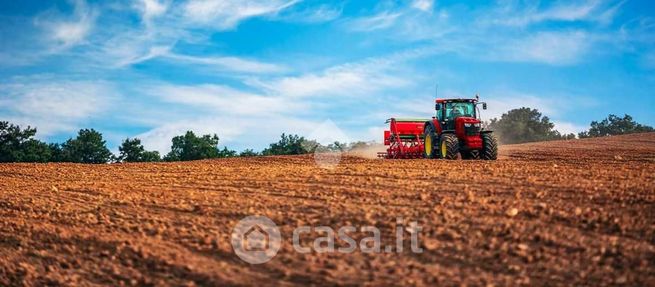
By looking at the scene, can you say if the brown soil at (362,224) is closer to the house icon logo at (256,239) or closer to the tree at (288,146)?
the house icon logo at (256,239)

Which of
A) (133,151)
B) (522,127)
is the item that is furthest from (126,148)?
(522,127)

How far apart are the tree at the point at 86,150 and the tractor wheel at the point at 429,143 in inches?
1115

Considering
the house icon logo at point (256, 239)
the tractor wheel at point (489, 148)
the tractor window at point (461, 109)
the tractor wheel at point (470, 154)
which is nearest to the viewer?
the house icon logo at point (256, 239)

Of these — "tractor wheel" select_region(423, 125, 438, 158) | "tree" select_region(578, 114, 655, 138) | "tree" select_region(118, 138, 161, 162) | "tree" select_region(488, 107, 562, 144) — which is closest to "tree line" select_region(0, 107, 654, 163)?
"tree" select_region(118, 138, 161, 162)

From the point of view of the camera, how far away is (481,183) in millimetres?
10594

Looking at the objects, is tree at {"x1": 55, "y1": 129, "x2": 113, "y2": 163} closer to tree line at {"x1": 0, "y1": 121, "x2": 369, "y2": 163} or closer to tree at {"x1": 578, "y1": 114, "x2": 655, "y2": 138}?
tree line at {"x1": 0, "y1": 121, "x2": 369, "y2": 163}

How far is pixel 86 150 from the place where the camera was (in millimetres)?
43750

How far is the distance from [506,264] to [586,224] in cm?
176

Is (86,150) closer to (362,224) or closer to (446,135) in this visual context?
(446,135)

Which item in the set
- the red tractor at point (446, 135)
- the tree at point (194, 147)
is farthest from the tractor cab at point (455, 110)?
the tree at point (194, 147)

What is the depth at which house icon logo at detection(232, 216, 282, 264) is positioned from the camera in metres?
6.76

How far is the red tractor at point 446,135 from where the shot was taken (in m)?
20.8

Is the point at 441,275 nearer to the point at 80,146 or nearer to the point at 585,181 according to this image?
the point at 585,181

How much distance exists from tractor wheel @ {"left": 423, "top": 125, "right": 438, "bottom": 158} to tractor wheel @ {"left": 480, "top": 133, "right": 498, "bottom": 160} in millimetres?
1914
